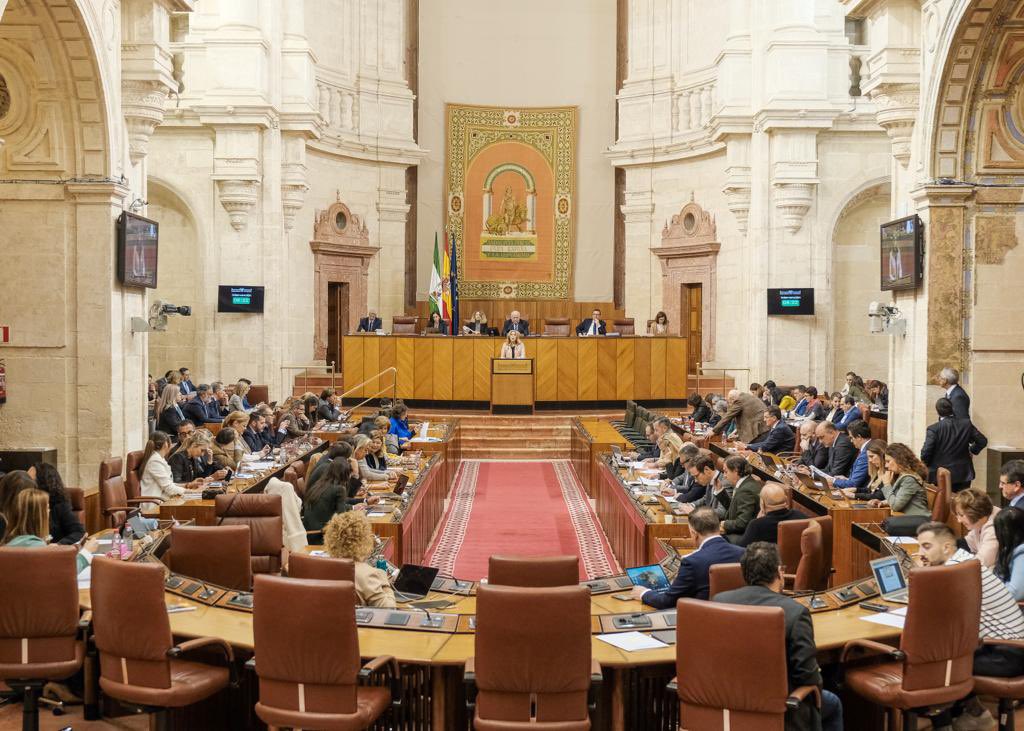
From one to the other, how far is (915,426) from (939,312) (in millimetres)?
1151

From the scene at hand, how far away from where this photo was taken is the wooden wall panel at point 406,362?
18.3m

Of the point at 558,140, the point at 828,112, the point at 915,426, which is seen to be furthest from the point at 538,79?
the point at 915,426

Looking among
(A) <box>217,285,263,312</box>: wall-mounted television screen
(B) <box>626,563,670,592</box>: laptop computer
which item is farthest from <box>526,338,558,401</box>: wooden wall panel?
(B) <box>626,563,670,592</box>: laptop computer

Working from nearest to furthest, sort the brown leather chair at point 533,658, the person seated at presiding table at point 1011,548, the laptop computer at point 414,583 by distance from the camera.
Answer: the brown leather chair at point 533,658, the person seated at presiding table at point 1011,548, the laptop computer at point 414,583

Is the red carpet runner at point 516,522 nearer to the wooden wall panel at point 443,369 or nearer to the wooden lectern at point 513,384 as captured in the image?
the wooden lectern at point 513,384

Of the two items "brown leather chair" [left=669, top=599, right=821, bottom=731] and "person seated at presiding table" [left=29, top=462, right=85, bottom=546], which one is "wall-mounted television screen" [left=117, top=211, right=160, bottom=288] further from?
"brown leather chair" [left=669, top=599, right=821, bottom=731]

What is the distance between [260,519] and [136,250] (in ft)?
15.4

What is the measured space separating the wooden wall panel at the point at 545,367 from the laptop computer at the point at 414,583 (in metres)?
13.0

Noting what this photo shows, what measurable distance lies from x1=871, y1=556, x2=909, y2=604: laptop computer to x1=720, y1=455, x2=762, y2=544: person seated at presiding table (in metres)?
2.07

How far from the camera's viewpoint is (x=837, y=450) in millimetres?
9531

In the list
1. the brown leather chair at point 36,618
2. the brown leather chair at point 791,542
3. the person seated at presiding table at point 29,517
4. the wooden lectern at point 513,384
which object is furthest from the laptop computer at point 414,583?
the wooden lectern at point 513,384

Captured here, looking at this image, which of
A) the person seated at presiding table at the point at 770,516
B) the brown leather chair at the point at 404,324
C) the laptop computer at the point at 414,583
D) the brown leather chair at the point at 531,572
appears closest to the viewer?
the brown leather chair at the point at 531,572

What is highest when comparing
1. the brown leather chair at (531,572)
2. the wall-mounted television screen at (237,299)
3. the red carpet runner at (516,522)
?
the wall-mounted television screen at (237,299)

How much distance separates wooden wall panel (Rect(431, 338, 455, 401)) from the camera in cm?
1833
